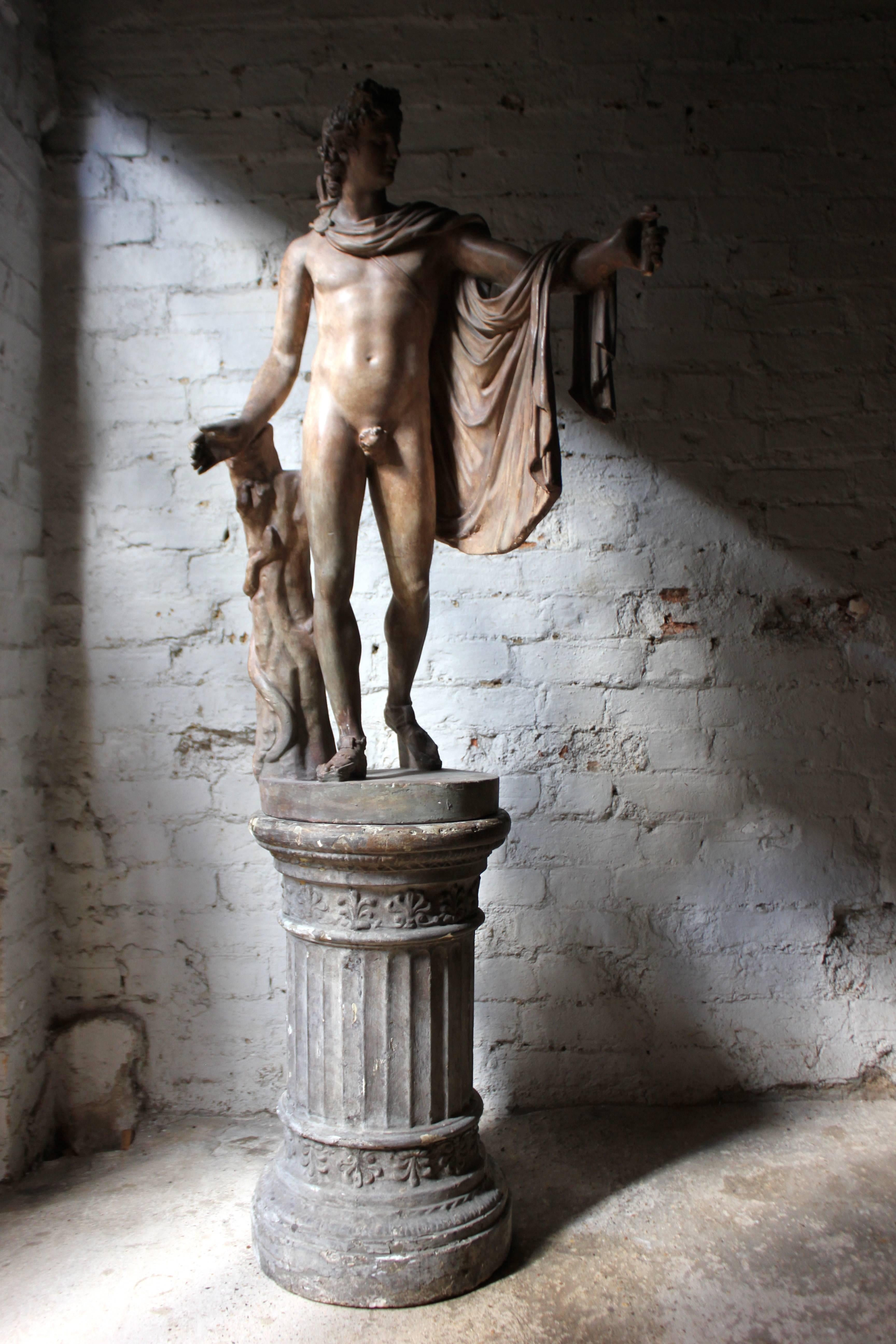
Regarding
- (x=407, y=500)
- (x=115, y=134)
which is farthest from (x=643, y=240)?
(x=115, y=134)

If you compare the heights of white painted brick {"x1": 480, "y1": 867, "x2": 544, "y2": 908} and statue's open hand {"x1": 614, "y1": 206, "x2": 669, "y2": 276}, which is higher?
statue's open hand {"x1": 614, "y1": 206, "x2": 669, "y2": 276}

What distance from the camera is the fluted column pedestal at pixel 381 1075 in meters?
1.94

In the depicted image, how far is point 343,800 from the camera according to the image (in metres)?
1.96

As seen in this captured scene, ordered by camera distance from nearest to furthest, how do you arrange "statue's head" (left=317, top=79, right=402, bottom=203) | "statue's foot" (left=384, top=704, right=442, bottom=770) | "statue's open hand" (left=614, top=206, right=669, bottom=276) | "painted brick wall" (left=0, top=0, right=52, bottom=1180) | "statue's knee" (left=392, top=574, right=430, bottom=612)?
"statue's open hand" (left=614, top=206, right=669, bottom=276) → "statue's head" (left=317, top=79, right=402, bottom=203) → "statue's knee" (left=392, top=574, right=430, bottom=612) → "statue's foot" (left=384, top=704, right=442, bottom=770) → "painted brick wall" (left=0, top=0, right=52, bottom=1180)

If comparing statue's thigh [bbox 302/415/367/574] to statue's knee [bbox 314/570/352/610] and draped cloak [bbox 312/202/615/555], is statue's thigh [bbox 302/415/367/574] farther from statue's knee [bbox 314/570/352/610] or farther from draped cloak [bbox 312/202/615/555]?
draped cloak [bbox 312/202/615/555]

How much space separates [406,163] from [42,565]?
160cm

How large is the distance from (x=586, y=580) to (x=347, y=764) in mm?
1127

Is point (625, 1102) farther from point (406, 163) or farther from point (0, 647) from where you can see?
point (406, 163)

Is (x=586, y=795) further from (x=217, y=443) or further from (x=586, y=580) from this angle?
(x=217, y=443)

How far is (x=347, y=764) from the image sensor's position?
6.73 ft

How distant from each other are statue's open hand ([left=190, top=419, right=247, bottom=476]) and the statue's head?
1.78 feet

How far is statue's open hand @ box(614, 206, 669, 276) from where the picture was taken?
6.08 feet

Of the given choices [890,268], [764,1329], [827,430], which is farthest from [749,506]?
[764,1329]

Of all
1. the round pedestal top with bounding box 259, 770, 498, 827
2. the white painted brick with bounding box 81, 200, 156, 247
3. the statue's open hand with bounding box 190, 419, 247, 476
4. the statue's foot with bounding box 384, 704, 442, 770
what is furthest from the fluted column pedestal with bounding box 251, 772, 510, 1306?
the white painted brick with bounding box 81, 200, 156, 247
